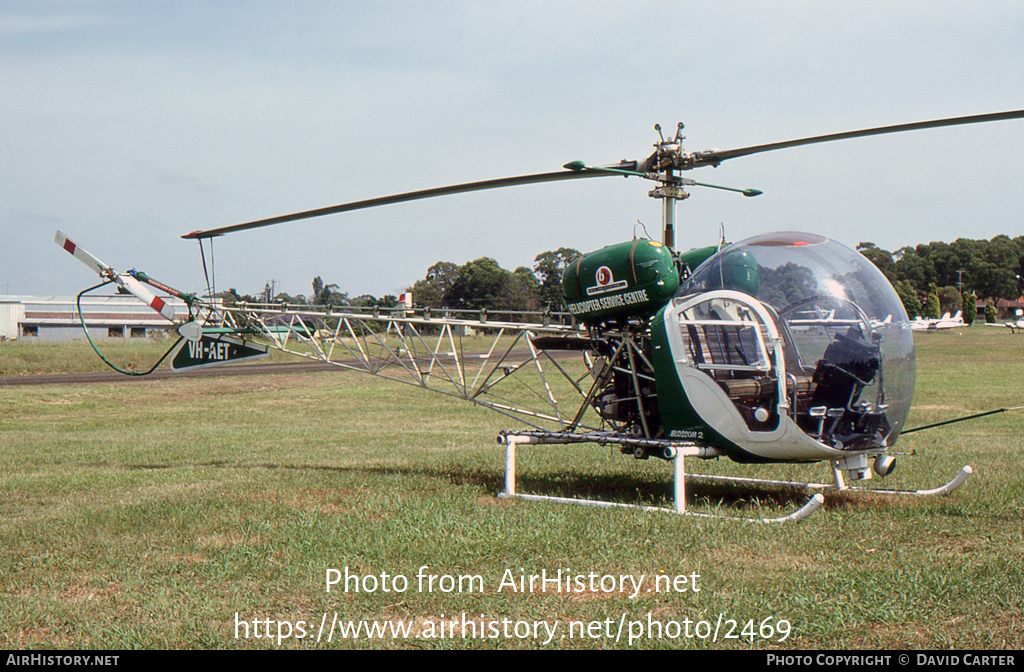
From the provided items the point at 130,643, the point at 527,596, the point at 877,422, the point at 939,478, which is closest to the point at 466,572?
the point at 527,596

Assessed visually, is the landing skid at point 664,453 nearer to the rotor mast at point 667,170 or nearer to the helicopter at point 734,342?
the helicopter at point 734,342

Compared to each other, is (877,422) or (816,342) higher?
(816,342)

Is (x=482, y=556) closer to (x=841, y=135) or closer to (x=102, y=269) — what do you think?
(x=841, y=135)

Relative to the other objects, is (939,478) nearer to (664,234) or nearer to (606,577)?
(664,234)

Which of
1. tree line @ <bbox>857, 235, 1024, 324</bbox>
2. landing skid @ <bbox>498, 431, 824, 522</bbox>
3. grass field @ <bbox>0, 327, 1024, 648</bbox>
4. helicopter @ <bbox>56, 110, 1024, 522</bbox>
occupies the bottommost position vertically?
grass field @ <bbox>0, 327, 1024, 648</bbox>

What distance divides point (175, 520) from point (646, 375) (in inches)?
175

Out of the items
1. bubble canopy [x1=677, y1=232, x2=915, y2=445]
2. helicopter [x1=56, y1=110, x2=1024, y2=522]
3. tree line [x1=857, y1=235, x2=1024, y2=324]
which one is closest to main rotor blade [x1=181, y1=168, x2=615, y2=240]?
helicopter [x1=56, y1=110, x2=1024, y2=522]

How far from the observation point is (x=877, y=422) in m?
6.70

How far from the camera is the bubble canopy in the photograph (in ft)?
21.5

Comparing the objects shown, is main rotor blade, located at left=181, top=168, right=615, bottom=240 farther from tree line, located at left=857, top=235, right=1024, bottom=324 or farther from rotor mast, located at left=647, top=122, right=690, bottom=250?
tree line, located at left=857, top=235, right=1024, bottom=324

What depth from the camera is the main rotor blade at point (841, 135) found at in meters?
5.62

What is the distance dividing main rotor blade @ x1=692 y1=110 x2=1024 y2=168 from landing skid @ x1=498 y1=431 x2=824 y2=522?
2.54 m

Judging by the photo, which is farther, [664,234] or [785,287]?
[664,234]

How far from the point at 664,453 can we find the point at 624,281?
5.35ft
